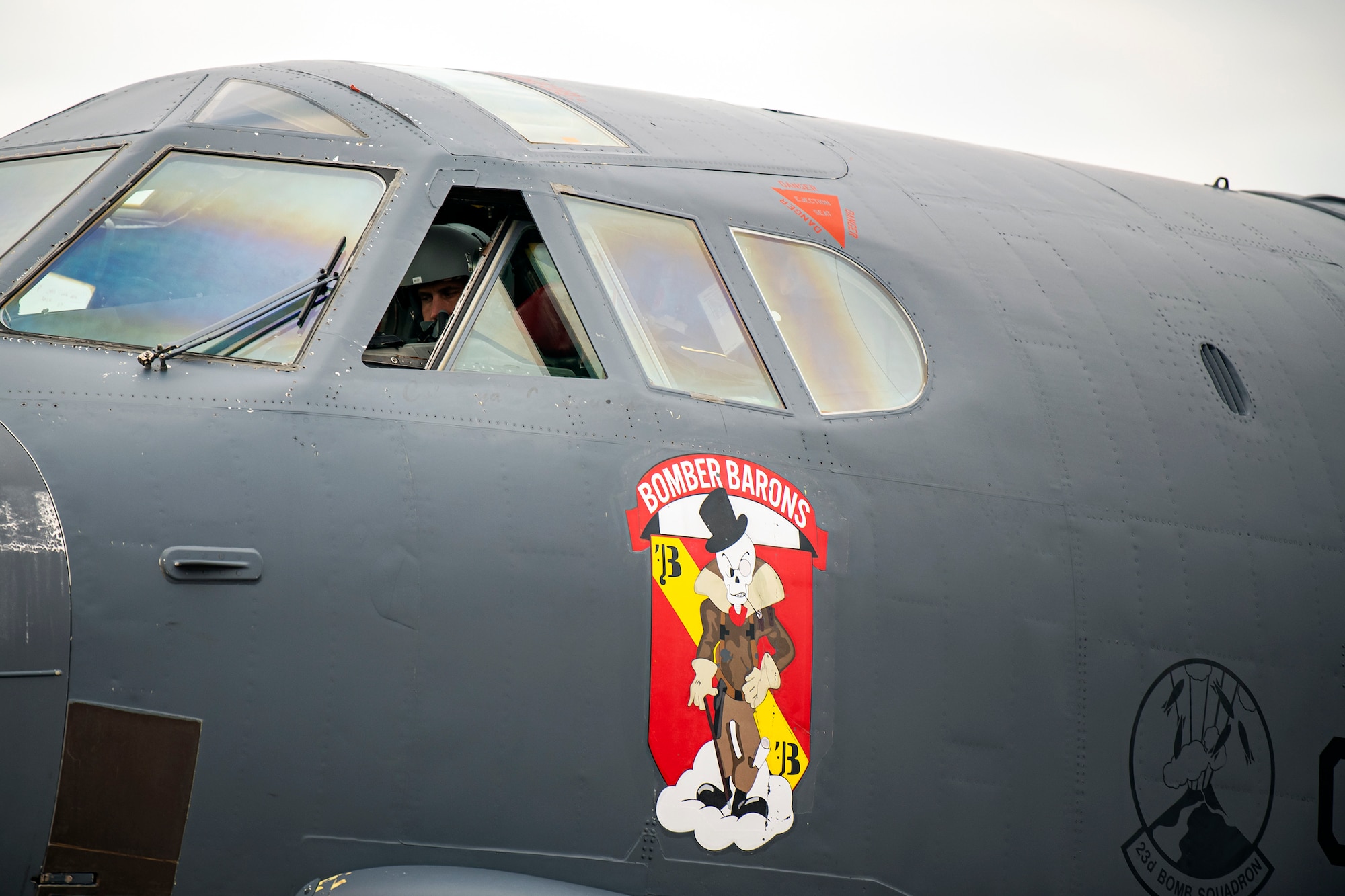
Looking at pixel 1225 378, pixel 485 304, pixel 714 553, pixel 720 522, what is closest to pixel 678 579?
pixel 714 553

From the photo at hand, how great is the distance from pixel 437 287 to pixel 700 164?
64.5 inches

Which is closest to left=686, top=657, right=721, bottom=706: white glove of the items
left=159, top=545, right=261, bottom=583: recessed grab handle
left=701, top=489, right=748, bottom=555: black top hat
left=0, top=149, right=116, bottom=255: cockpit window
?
left=701, top=489, right=748, bottom=555: black top hat

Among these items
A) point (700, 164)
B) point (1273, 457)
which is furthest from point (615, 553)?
point (1273, 457)

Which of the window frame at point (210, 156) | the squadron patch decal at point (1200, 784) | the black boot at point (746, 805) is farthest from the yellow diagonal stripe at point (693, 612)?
the squadron patch decal at point (1200, 784)

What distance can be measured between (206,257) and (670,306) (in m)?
2.04

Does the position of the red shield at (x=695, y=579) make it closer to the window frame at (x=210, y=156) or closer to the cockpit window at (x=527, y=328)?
the cockpit window at (x=527, y=328)

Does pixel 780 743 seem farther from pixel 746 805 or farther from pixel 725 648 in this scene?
pixel 725 648

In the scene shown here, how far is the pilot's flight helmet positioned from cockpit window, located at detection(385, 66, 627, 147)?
2.00 feet

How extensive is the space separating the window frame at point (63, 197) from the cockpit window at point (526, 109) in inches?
65.3

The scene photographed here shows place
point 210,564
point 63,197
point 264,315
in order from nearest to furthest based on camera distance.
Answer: point 210,564 < point 264,315 < point 63,197

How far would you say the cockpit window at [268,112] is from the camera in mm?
5777

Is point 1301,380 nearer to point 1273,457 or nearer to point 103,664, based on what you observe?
point 1273,457

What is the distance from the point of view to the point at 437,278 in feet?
18.3

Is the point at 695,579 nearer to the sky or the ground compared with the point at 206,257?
nearer to the ground
